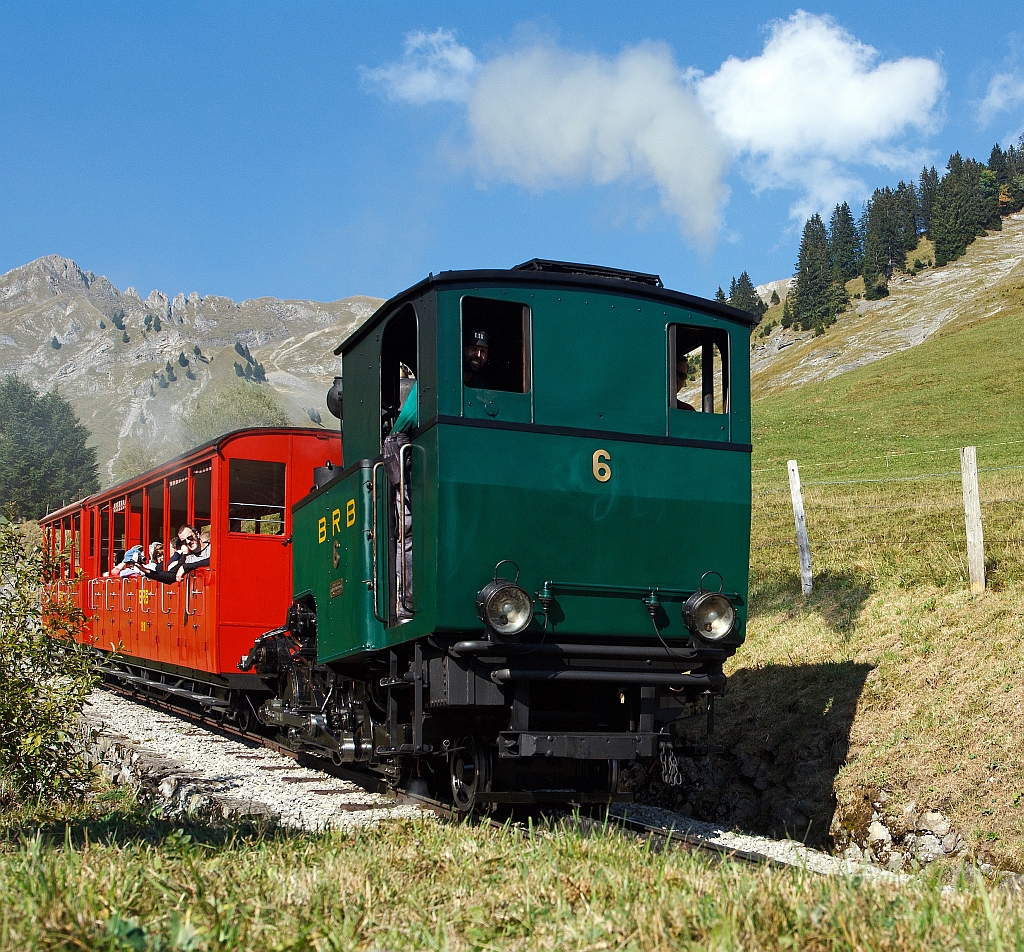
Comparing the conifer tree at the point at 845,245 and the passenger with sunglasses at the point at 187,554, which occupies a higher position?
the conifer tree at the point at 845,245

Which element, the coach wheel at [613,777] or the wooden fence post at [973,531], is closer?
the coach wheel at [613,777]

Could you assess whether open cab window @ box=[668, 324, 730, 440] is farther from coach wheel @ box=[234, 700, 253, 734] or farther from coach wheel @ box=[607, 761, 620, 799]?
coach wheel @ box=[234, 700, 253, 734]

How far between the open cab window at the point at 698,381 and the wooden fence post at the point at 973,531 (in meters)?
4.47

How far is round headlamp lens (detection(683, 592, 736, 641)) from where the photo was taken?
7.22 m

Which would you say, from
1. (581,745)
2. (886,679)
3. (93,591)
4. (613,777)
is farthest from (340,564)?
(93,591)

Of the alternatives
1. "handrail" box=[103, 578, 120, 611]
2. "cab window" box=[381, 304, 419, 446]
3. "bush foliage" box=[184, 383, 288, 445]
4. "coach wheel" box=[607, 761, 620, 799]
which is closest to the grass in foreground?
"coach wheel" box=[607, 761, 620, 799]

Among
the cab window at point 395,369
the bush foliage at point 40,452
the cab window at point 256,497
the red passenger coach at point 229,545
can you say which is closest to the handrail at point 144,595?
the red passenger coach at point 229,545

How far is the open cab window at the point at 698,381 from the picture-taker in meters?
7.61

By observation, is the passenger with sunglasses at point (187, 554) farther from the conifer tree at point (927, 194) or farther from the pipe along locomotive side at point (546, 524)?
the conifer tree at point (927, 194)

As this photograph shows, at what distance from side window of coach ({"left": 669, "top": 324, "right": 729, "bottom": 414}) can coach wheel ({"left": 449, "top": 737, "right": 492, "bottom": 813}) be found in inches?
107

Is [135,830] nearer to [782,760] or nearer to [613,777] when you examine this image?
[613,777]

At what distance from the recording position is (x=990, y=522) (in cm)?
1570

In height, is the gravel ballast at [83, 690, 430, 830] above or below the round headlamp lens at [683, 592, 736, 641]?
below

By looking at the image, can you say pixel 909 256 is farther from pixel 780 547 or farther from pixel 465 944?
pixel 465 944
